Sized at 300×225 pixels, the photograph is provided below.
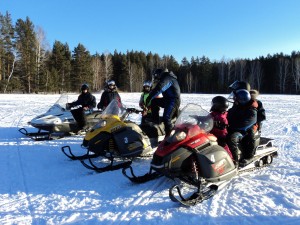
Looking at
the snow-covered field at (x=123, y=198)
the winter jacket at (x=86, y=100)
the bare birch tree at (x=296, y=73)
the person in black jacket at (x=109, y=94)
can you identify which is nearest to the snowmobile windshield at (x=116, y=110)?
the snow-covered field at (x=123, y=198)

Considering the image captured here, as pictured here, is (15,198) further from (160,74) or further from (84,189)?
(160,74)

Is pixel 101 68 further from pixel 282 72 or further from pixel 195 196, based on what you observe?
pixel 195 196

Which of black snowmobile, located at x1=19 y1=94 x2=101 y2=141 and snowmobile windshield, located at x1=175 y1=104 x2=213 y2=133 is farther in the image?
black snowmobile, located at x1=19 y1=94 x2=101 y2=141

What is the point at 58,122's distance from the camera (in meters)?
8.70

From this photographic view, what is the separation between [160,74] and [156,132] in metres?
1.24

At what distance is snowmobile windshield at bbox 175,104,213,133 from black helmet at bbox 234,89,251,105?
786 millimetres

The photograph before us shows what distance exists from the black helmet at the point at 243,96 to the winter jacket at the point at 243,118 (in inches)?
4.4

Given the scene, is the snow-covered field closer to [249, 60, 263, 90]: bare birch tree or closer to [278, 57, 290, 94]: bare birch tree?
[278, 57, 290, 94]: bare birch tree

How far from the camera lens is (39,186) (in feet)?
15.4

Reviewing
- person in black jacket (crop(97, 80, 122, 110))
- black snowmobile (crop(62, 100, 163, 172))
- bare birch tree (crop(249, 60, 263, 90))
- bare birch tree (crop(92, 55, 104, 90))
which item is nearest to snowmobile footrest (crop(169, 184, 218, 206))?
black snowmobile (crop(62, 100, 163, 172))

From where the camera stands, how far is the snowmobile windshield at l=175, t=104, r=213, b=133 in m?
4.64

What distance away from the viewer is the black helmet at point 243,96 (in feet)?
16.9

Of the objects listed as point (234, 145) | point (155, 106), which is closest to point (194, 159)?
point (234, 145)

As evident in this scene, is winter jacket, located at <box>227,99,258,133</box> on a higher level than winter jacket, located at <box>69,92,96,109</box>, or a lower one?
lower
